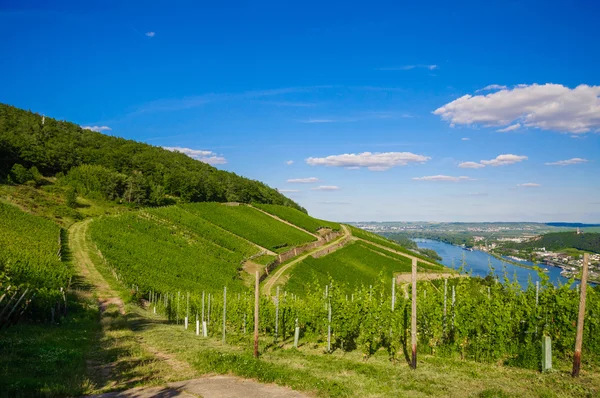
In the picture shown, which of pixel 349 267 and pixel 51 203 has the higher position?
pixel 51 203

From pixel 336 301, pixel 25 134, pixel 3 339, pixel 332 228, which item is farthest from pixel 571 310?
pixel 25 134

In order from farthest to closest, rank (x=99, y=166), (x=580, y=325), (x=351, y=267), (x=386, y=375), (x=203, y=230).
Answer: (x=99, y=166) < (x=351, y=267) < (x=203, y=230) < (x=386, y=375) < (x=580, y=325)

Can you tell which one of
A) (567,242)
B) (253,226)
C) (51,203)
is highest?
(51,203)

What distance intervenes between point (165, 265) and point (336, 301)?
32008mm

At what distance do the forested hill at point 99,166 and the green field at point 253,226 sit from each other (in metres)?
18.6

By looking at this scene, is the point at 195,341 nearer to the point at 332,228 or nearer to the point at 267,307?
the point at 267,307

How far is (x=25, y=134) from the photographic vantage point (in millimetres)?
87562

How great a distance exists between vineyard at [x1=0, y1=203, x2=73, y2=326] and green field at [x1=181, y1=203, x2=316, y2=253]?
27.3m

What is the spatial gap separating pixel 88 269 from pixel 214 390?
106 feet

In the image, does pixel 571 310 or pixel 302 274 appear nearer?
pixel 571 310

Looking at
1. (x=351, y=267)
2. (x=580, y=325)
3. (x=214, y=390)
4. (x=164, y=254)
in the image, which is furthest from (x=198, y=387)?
(x=351, y=267)

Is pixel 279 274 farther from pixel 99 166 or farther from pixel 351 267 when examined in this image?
pixel 99 166

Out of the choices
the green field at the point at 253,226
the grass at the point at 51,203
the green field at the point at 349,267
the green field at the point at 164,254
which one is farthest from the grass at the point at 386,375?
the grass at the point at 51,203

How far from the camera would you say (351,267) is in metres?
61.5
